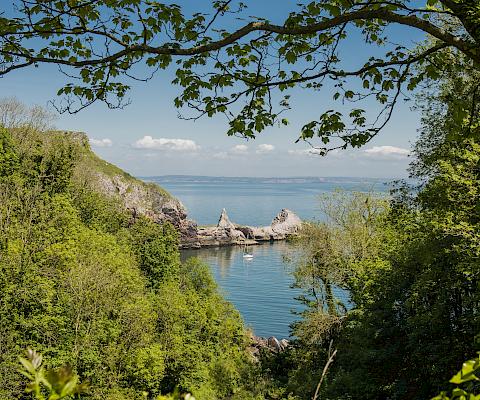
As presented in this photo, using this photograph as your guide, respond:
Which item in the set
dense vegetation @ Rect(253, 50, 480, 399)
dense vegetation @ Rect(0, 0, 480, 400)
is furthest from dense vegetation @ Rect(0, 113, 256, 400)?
dense vegetation @ Rect(253, 50, 480, 399)

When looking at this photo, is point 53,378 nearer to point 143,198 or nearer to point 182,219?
point 143,198

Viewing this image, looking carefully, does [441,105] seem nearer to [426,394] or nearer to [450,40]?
[426,394]

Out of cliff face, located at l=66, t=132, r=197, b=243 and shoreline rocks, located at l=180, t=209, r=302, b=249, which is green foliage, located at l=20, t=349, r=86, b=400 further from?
shoreline rocks, located at l=180, t=209, r=302, b=249

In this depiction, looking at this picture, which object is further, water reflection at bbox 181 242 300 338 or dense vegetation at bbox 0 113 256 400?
water reflection at bbox 181 242 300 338

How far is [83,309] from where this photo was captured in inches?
872

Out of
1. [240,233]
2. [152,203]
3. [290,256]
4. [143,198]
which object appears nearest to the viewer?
[290,256]

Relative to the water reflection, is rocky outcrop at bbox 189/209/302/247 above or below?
above

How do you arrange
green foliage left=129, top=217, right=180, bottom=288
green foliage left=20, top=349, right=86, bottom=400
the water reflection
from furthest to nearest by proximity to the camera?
the water reflection → green foliage left=129, top=217, right=180, bottom=288 → green foliage left=20, top=349, right=86, bottom=400

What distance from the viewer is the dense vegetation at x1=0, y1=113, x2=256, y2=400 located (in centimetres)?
2009

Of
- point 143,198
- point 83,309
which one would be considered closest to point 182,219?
point 143,198

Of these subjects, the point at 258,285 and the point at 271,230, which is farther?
the point at 271,230

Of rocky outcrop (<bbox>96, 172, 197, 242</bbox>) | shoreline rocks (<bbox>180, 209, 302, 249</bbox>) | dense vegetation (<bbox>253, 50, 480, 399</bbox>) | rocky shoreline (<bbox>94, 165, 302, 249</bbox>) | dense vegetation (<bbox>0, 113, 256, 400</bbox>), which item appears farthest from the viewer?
shoreline rocks (<bbox>180, 209, 302, 249</bbox>)

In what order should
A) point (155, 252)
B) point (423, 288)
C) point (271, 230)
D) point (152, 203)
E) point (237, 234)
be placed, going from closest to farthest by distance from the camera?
point (423, 288) < point (155, 252) < point (152, 203) < point (237, 234) < point (271, 230)

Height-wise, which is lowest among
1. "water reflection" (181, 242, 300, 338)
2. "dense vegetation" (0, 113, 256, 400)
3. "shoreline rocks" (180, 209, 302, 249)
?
"water reflection" (181, 242, 300, 338)
